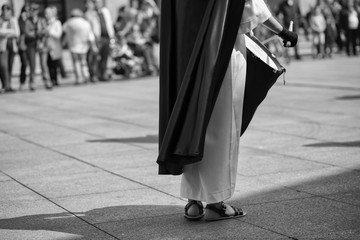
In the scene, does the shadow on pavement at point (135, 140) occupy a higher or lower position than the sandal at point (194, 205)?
lower

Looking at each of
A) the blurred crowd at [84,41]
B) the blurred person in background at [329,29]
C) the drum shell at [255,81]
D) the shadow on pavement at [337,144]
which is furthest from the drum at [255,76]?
the blurred person in background at [329,29]

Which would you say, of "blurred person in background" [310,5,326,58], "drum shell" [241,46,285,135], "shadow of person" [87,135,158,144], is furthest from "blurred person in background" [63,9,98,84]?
"drum shell" [241,46,285,135]

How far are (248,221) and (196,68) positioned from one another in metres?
1.03

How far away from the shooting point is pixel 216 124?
16.2 feet

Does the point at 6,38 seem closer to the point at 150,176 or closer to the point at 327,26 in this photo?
the point at 150,176

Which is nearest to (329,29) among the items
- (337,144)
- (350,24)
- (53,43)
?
(350,24)

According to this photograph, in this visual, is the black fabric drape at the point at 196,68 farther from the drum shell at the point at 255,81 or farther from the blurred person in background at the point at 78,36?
the blurred person in background at the point at 78,36

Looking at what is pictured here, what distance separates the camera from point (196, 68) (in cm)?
489

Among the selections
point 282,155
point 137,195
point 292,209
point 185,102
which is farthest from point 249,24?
point 282,155

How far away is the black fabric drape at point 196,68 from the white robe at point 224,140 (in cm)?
11

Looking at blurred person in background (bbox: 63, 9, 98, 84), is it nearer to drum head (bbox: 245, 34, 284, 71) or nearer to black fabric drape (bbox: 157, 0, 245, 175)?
drum head (bbox: 245, 34, 284, 71)

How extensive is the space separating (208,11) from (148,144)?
3839mm

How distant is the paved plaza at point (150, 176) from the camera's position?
494 centimetres

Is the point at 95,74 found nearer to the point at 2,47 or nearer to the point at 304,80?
the point at 2,47
